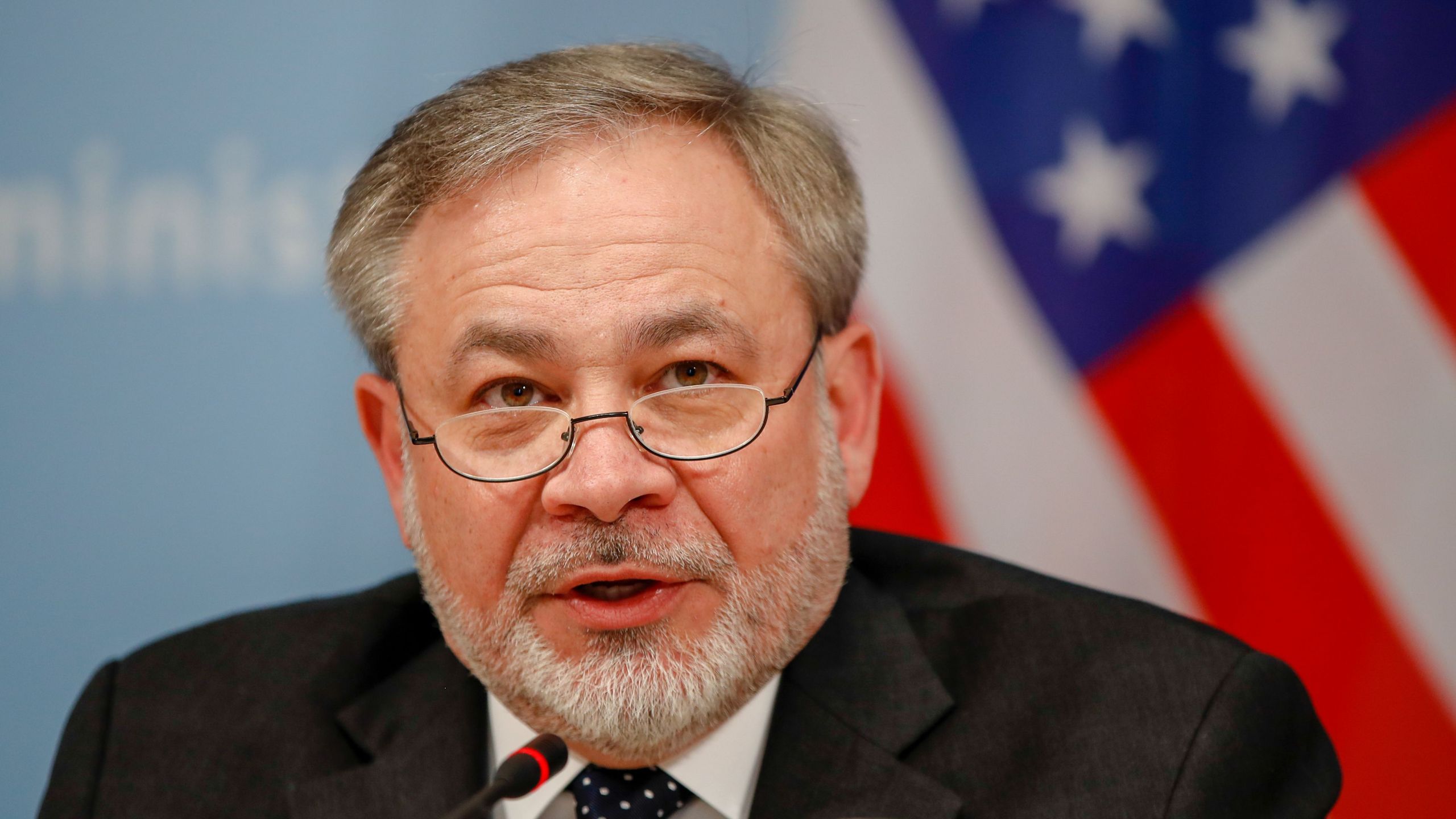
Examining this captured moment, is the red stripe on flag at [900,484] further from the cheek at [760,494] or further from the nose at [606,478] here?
the nose at [606,478]

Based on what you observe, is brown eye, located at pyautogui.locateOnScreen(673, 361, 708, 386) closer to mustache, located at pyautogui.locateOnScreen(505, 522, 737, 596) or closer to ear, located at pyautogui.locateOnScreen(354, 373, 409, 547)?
mustache, located at pyautogui.locateOnScreen(505, 522, 737, 596)

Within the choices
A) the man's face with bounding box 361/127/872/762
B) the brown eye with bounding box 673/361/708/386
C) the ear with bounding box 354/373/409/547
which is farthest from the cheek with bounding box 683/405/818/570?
the ear with bounding box 354/373/409/547

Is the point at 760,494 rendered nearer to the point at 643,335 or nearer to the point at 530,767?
the point at 643,335

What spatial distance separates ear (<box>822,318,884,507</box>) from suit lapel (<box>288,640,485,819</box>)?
→ 0.72 m

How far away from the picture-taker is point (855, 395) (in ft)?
6.38

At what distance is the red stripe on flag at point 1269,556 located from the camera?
2.48m

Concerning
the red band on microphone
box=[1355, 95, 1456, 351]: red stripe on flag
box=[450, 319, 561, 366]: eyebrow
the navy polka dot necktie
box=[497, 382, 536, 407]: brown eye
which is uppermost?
box=[1355, 95, 1456, 351]: red stripe on flag

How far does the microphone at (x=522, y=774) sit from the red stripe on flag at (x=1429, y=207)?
2.03 meters

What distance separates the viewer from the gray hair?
5.67 feet

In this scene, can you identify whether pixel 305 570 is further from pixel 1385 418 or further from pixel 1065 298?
pixel 1385 418

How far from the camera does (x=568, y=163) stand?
5.56 ft

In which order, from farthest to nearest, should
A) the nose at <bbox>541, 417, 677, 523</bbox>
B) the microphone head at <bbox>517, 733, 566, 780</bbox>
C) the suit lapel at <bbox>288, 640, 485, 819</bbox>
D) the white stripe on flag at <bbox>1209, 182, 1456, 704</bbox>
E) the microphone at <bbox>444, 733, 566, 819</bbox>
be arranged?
the white stripe on flag at <bbox>1209, 182, 1456, 704</bbox> < the suit lapel at <bbox>288, 640, 485, 819</bbox> < the nose at <bbox>541, 417, 677, 523</bbox> < the microphone head at <bbox>517, 733, 566, 780</bbox> < the microphone at <bbox>444, 733, 566, 819</bbox>

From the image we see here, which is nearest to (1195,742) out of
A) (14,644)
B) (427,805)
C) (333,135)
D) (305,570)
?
(427,805)

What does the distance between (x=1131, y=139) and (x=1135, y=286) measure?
1.04 ft
